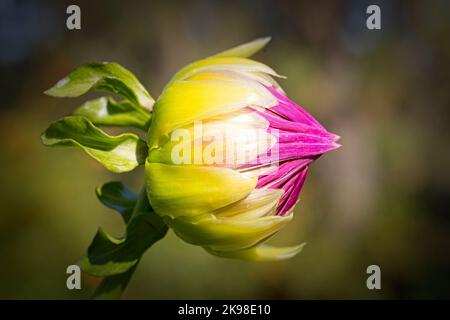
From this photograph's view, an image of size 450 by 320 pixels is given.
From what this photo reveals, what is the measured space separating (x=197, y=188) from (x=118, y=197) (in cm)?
31

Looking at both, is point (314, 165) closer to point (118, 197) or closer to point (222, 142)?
point (118, 197)

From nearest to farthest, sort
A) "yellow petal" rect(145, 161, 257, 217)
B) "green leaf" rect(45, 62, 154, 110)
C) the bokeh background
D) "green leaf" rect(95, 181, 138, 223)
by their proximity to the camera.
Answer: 1. "yellow petal" rect(145, 161, 257, 217)
2. "green leaf" rect(45, 62, 154, 110)
3. "green leaf" rect(95, 181, 138, 223)
4. the bokeh background

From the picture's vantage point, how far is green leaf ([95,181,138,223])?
1.06 meters

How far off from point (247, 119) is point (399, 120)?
2.73 m

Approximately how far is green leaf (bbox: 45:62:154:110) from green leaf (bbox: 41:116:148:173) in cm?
5

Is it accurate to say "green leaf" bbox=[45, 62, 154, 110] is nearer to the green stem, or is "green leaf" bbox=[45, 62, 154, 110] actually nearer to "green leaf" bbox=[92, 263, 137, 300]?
the green stem

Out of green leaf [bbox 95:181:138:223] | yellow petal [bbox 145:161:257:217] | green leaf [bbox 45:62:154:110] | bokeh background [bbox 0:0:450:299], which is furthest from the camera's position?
bokeh background [bbox 0:0:450:299]

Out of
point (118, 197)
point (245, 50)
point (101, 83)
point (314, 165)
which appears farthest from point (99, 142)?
point (314, 165)

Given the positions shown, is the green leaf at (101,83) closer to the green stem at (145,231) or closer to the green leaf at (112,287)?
the green stem at (145,231)

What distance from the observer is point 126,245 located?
0.93 meters

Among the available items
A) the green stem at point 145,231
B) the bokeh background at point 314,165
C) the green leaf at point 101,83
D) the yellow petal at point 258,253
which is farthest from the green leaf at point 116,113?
the bokeh background at point 314,165

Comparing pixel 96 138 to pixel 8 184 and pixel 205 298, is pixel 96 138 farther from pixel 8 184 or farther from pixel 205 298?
pixel 8 184

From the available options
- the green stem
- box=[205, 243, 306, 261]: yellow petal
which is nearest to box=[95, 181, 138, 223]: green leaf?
the green stem

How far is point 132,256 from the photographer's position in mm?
930
